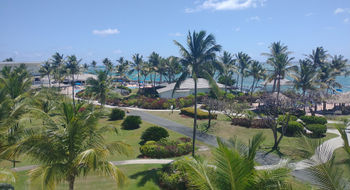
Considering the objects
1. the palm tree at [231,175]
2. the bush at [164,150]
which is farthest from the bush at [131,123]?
the palm tree at [231,175]

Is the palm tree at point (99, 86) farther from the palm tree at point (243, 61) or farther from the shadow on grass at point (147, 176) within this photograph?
the palm tree at point (243, 61)

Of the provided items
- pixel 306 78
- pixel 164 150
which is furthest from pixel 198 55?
pixel 306 78

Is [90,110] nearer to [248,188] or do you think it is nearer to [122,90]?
[248,188]

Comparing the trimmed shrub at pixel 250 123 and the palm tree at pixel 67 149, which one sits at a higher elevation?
the palm tree at pixel 67 149

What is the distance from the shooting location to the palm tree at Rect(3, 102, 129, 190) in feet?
27.5

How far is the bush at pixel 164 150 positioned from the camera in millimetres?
20125

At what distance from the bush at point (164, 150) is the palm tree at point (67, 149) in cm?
1031

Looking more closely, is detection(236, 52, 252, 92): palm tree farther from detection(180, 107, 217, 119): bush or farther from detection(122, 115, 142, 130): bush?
detection(122, 115, 142, 130): bush

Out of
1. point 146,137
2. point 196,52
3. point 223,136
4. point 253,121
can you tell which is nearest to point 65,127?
point 196,52

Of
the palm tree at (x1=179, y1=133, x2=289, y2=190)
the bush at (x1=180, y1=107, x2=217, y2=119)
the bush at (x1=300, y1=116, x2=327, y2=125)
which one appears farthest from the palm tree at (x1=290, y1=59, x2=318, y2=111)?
the palm tree at (x1=179, y1=133, x2=289, y2=190)

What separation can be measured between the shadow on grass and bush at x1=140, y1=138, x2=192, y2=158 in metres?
2.86

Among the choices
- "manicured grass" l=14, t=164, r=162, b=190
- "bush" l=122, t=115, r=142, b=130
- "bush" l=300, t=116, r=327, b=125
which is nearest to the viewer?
"manicured grass" l=14, t=164, r=162, b=190

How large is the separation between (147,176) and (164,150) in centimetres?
441

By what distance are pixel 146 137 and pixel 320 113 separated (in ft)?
96.4
